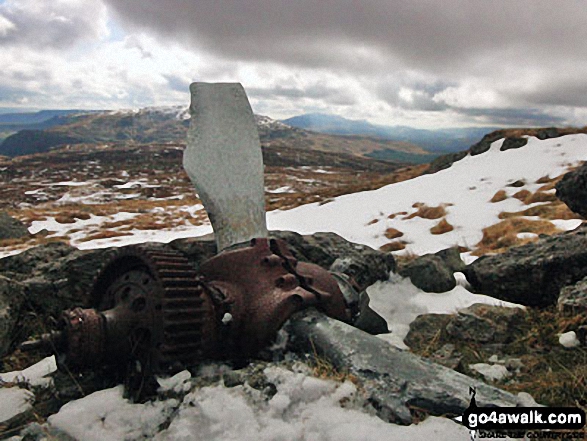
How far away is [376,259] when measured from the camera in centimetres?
672

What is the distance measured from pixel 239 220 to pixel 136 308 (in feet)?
8.77

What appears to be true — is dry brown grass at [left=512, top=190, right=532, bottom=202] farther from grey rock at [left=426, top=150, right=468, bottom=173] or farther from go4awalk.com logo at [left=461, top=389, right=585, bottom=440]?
grey rock at [left=426, top=150, right=468, bottom=173]

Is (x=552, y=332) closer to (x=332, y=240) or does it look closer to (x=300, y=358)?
(x=300, y=358)

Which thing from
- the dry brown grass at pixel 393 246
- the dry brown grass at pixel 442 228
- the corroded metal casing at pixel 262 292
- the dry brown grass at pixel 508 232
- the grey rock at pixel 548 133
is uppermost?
the grey rock at pixel 548 133

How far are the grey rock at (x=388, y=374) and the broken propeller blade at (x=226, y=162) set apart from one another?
232 centimetres

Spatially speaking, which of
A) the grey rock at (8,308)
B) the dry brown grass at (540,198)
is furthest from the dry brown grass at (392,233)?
the grey rock at (8,308)

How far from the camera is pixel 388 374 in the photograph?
2908 mm

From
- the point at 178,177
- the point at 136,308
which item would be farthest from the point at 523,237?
the point at 178,177

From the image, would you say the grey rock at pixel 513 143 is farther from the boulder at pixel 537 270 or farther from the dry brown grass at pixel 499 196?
the boulder at pixel 537 270

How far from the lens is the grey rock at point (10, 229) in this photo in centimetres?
2345

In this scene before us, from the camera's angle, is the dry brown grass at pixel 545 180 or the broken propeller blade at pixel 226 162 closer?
the broken propeller blade at pixel 226 162

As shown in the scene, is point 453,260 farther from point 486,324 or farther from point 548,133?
point 548,133

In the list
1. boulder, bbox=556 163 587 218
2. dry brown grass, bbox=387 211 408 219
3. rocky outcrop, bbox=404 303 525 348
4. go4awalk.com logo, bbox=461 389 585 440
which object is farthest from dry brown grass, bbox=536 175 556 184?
go4awalk.com logo, bbox=461 389 585 440

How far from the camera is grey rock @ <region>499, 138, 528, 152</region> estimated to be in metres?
26.3
